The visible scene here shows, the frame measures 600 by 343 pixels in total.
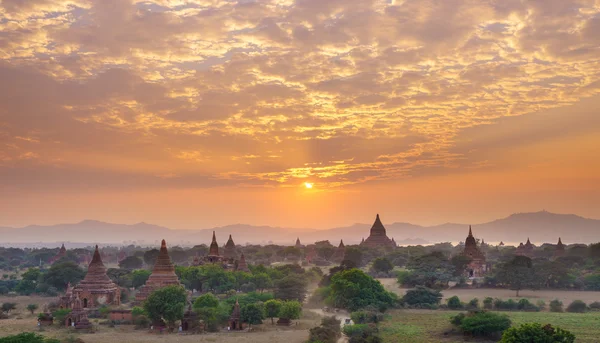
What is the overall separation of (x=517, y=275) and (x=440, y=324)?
96.1 ft

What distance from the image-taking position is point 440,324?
5325 centimetres

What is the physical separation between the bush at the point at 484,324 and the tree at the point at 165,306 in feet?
83.2

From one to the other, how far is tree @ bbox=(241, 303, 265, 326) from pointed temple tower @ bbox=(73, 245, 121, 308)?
68.7 ft

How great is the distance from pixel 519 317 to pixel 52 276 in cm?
6474

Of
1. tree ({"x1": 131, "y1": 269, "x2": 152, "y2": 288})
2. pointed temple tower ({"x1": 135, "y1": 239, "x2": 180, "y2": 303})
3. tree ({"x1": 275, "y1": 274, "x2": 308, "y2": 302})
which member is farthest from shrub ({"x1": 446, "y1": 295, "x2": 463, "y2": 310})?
tree ({"x1": 131, "y1": 269, "x2": 152, "y2": 288})

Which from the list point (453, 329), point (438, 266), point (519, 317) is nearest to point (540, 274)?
point (438, 266)

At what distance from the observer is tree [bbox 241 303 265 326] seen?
5250 centimetres

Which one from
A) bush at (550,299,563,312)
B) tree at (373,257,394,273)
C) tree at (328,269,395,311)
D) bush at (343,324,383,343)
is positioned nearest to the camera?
bush at (343,324,383,343)

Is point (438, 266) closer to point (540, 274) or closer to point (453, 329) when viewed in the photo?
point (540, 274)

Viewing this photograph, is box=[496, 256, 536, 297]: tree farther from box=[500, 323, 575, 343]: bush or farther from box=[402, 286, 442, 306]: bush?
box=[500, 323, 575, 343]: bush

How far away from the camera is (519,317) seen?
184 ft

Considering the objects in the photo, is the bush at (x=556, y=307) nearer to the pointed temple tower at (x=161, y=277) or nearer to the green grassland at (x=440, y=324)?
the green grassland at (x=440, y=324)

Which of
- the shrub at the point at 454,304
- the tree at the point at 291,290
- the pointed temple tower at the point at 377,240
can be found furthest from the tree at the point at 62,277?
the pointed temple tower at the point at 377,240

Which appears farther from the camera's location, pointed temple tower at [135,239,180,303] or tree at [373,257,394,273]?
tree at [373,257,394,273]
